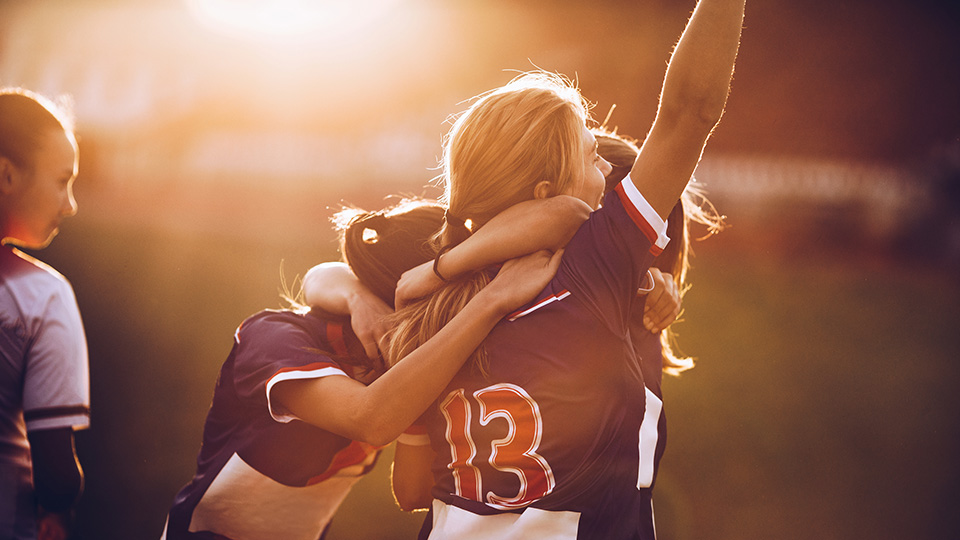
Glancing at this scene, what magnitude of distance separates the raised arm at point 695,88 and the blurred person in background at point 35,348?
1.76 meters

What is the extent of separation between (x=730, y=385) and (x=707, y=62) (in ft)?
24.1

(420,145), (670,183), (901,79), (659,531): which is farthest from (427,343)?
(420,145)

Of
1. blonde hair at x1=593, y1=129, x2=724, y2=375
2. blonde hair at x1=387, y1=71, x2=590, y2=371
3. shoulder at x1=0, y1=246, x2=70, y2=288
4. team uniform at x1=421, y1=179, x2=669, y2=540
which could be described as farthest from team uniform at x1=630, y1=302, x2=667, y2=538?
shoulder at x1=0, y1=246, x2=70, y2=288

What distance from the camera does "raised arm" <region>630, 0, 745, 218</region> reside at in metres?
1.39

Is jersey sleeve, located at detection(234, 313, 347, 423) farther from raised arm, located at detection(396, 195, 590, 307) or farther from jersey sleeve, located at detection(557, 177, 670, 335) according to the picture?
jersey sleeve, located at detection(557, 177, 670, 335)

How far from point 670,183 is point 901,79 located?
38.1ft

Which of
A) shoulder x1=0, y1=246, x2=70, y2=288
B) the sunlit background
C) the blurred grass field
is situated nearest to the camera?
shoulder x1=0, y1=246, x2=70, y2=288

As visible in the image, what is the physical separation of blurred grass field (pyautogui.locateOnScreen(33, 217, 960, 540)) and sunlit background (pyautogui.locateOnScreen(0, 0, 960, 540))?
0.03 meters

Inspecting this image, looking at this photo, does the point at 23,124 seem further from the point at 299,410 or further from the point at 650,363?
the point at 650,363

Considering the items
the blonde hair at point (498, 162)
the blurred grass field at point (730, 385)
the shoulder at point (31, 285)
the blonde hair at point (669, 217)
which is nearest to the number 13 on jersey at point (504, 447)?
the blonde hair at point (498, 162)

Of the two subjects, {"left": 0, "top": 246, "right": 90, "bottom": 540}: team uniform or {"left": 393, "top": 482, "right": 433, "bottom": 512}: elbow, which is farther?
{"left": 393, "top": 482, "right": 433, "bottom": 512}: elbow

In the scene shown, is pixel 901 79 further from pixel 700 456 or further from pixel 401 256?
pixel 401 256

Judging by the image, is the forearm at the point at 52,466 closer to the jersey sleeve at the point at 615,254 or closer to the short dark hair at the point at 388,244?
the short dark hair at the point at 388,244

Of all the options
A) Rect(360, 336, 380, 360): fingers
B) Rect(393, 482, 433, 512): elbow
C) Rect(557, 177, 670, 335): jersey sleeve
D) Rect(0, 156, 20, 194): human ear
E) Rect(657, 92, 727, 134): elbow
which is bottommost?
Rect(393, 482, 433, 512): elbow
